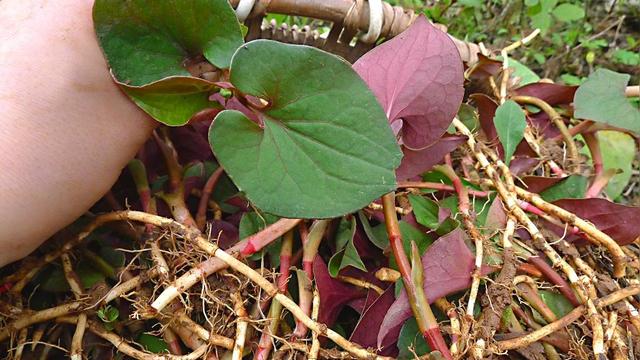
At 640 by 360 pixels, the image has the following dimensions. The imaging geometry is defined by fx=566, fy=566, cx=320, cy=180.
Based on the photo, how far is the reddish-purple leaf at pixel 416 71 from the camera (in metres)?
0.43

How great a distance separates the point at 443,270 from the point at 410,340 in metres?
0.06

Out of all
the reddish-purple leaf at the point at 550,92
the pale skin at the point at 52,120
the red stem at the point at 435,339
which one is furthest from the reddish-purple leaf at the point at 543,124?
the pale skin at the point at 52,120

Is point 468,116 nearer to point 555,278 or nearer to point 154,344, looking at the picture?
point 555,278

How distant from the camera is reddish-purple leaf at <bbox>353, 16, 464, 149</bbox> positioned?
17.1 inches

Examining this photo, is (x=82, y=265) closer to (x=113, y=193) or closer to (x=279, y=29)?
(x=113, y=193)

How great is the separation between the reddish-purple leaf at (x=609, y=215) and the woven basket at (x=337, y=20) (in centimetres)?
21

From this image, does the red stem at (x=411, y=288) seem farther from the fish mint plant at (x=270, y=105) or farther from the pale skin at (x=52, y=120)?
the pale skin at (x=52, y=120)

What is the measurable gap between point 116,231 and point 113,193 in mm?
36

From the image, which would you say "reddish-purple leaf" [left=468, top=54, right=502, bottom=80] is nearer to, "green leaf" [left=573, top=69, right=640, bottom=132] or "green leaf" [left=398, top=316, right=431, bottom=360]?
"green leaf" [left=573, top=69, right=640, bottom=132]

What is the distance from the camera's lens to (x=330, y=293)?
0.45m

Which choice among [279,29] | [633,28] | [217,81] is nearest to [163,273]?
[217,81]

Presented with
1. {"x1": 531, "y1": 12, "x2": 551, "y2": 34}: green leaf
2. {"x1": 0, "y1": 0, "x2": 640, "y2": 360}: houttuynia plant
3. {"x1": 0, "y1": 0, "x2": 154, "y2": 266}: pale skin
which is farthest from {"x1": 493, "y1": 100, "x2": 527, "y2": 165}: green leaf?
{"x1": 531, "y1": 12, "x2": 551, "y2": 34}: green leaf

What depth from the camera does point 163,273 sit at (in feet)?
1.42

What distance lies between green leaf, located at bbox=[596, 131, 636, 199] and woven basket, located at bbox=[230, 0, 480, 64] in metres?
0.27
